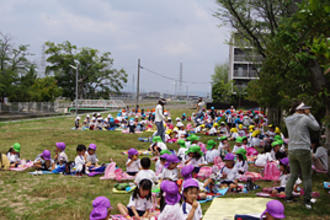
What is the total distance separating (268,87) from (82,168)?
29.7ft

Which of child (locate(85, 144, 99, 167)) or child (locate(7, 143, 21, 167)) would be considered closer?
child (locate(85, 144, 99, 167))

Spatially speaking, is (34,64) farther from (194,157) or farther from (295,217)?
(295,217)

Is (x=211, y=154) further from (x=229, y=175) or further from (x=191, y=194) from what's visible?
(x=191, y=194)

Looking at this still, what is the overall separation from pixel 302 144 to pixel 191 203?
2.30m

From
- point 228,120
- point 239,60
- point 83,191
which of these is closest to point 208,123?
point 228,120

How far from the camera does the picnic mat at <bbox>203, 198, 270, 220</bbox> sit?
4992 millimetres

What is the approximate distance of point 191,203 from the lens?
3980 millimetres

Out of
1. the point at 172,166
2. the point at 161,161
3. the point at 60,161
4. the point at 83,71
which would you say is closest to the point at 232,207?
the point at 172,166

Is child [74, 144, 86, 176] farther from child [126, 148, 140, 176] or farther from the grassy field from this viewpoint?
child [126, 148, 140, 176]

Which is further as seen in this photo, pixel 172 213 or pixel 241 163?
pixel 241 163

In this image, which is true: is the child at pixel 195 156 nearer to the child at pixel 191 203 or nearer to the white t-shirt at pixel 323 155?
the white t-shirt at pixel 323 155

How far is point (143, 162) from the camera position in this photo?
18.6ft

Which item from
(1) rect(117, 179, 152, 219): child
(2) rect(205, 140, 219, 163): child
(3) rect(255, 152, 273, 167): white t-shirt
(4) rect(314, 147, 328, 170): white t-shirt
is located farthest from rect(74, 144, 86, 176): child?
(4) rect(314, 147, 328, 170): white t-shirt

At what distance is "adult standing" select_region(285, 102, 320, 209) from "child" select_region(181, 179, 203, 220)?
85.0 inches
